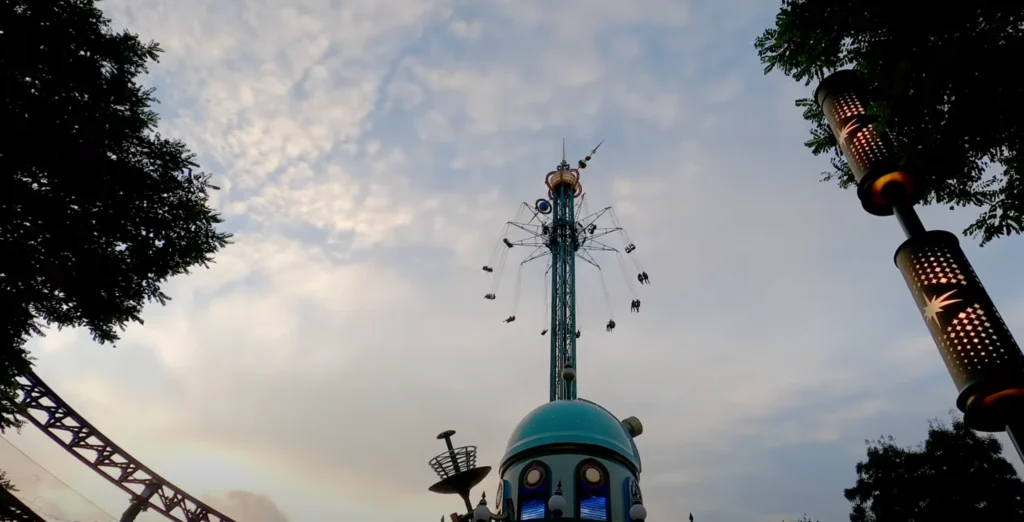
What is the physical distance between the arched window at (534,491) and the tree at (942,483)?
21.1 meters

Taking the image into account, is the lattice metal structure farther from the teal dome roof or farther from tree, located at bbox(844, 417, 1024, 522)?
tree, located at bbox(844, 417, 1024, 522)

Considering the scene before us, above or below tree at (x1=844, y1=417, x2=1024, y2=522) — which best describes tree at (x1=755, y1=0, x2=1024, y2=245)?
below

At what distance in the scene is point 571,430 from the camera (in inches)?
812

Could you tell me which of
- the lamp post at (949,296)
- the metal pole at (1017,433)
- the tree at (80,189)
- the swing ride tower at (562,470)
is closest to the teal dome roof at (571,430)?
the swing ride tower at (562,470)

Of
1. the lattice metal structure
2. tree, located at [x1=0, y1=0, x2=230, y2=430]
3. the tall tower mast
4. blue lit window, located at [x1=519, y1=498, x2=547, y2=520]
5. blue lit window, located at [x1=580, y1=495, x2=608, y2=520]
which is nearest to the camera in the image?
the lattice metal structure

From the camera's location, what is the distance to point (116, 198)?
38.1 feet

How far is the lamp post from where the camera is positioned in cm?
425

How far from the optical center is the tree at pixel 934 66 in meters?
7.96

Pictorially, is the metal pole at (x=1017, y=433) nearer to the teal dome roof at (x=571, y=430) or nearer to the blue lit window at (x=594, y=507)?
the blue lit window at (x=594, y=507)

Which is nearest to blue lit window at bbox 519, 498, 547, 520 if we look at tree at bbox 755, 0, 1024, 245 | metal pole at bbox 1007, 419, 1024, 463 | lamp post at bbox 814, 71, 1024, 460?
tree at bbox 755, 0, 1024, 245

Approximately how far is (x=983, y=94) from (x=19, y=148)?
15.1 m

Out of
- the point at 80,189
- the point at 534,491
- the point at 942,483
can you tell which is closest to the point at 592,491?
the point at 534,491

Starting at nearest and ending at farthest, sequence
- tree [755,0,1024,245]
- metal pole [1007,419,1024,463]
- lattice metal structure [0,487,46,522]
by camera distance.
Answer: metal pole [1007,419,1024,463] → tree [755,0,1024,245] → lattice metal structure [0,487,46,522]

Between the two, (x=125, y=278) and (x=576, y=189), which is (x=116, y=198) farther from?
(x=576, y=189)
